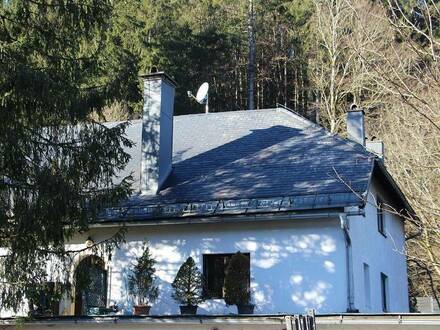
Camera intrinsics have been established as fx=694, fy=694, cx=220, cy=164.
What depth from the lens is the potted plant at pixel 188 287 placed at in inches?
567

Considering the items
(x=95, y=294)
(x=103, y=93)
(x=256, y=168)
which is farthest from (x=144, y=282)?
(x=103, y=93)

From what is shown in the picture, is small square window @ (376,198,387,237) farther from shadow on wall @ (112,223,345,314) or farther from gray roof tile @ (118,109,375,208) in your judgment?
shadow on wall @ (112,223,345,314)

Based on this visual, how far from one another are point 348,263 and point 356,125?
610 centimetres

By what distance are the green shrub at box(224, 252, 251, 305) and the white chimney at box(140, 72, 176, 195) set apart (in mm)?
3140

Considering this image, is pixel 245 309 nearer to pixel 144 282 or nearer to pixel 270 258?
pixel 270 258

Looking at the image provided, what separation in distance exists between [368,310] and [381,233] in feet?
11.2

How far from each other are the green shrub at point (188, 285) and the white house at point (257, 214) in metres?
0.64

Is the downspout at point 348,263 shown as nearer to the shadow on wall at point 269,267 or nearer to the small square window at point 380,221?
the shadow on wall at point 269,267

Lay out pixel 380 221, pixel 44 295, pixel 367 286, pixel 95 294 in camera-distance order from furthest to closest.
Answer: pixel 380 221 → pixel 367 286 → pixel 95 294 → pixel 44 295

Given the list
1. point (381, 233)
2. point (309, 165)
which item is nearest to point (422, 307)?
point (381, 233)

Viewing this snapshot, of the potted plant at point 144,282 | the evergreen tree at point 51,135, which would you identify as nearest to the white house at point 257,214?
the potted plant at point 144,282

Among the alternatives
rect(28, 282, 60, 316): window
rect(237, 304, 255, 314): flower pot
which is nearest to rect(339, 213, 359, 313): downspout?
rect(237, 304, 255, 314): flower pot

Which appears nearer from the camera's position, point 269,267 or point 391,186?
point 269,267

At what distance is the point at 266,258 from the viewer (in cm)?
1491
